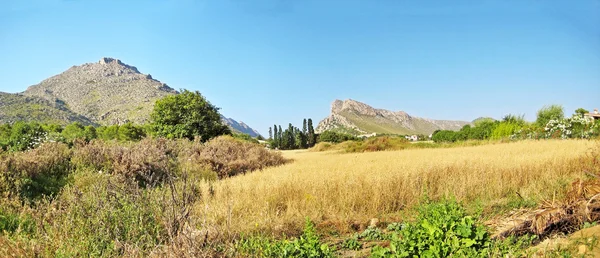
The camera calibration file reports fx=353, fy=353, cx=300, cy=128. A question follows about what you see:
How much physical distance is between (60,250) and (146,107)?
163196 mm

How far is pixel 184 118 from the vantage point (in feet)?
89.5

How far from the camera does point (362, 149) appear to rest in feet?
109

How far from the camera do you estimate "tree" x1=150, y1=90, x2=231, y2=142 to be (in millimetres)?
26781

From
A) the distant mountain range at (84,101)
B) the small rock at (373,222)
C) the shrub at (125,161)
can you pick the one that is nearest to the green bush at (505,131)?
the small rock at (373,222)

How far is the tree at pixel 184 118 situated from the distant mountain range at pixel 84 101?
332ft

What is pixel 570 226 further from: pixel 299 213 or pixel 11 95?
pixel 11 95

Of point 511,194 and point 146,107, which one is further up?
point 146,107

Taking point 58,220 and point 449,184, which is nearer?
point 58,220

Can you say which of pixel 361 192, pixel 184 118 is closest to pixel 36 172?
pixel 361 192

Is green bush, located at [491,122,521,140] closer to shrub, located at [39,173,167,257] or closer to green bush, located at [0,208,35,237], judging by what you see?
shrub, located at [39,173,167,257]

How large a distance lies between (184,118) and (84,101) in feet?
570

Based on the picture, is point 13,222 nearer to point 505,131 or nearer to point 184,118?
point 184,118

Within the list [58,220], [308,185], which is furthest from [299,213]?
[58,220]

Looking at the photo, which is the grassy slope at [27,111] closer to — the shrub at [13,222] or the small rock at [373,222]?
the shrub at [13,222]
